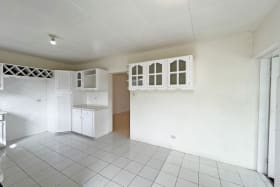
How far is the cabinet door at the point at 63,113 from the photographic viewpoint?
371 cm

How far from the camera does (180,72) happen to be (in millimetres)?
2434

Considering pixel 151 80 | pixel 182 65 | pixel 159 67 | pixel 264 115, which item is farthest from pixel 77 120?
pixel 264 115

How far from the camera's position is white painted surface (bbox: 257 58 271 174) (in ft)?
6.52

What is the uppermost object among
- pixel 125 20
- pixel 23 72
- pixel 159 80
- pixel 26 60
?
pixel 125 20

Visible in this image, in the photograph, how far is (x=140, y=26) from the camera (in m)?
1.97

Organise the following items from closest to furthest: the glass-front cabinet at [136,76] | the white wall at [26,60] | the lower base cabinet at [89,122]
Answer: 1. the glass-front cabinet at [136,76]
2. the white wall at [26,60]
3. the lower base cabinet at [89,122]

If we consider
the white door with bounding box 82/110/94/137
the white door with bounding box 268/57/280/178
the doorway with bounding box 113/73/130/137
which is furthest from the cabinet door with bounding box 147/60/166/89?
the doorway with bounding box 113/73/130/137

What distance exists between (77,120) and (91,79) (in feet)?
4.41

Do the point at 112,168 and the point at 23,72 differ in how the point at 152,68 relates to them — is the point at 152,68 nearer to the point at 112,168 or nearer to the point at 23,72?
the point at 112,168

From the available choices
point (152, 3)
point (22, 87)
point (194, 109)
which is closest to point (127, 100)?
point (22, 87)

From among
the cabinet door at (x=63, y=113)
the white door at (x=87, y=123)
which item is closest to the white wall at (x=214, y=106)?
the white door at (x=87, y=123)

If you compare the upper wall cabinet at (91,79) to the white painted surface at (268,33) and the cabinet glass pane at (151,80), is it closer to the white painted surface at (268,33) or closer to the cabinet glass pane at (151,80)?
the cabinet glass pane at (151,80)

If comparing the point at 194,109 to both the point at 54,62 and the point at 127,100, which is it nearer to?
the point at 54,62

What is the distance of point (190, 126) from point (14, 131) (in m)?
4.59
